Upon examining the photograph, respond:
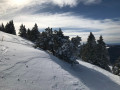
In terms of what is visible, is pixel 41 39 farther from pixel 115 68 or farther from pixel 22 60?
pixel 115 68

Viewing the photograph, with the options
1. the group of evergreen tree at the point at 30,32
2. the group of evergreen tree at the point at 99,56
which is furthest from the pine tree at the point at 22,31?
the group of evergreen tree at the point at 99,56

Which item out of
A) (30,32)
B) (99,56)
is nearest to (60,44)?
(99,56)

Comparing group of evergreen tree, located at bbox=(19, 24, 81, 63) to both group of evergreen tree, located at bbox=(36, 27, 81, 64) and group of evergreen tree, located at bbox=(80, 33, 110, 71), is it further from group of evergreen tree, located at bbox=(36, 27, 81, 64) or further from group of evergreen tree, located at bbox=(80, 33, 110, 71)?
group of evergreen tree, located at bbox=(80, 33, 110, 71)

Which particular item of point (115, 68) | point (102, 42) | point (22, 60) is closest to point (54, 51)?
point (22, 60)

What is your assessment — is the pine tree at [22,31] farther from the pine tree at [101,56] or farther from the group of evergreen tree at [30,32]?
the pine tree at [101,56]

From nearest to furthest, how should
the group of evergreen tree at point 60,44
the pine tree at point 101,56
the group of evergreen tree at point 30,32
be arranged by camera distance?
the group of evergreen tree at point 60,44
the pine tree at point 101,56
the group of evergreen tree at point 30,32

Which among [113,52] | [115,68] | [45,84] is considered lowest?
[113,52]

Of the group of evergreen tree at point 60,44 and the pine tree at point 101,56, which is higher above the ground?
the group of evergreen tree at point 60,44

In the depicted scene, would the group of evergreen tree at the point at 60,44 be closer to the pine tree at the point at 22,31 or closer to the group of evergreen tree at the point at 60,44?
the group of evergreen tree at the point at 60,44

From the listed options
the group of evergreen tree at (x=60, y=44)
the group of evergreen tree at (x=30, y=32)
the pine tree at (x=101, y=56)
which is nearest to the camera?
the group of evergreen tree at (x=60, y=44)

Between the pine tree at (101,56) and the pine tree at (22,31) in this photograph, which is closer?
the pine tree at (101,56)

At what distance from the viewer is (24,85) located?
10.8m

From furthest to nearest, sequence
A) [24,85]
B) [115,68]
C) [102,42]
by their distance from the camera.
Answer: [102,42] → [115,68] → [24,85]

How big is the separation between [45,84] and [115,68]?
105 ft
